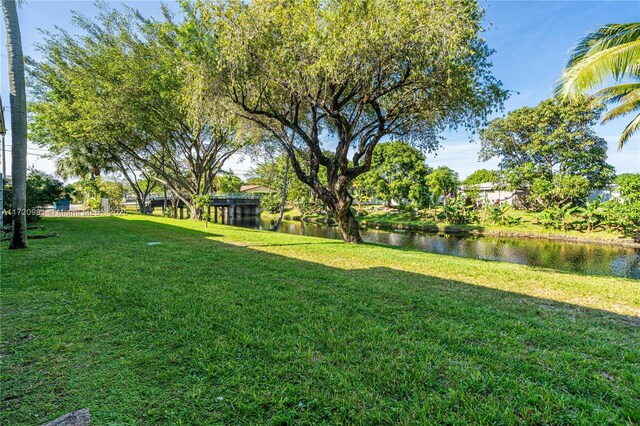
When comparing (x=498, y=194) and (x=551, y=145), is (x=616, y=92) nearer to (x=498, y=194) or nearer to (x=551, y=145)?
(x=551, y=145)

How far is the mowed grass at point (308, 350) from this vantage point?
1918 millimetres

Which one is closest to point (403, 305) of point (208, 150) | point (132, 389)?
point (132, 389)

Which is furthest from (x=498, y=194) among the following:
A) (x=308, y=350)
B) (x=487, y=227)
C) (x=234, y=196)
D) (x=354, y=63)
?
(x=308, y=350)

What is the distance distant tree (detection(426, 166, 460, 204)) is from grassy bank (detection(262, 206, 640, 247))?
240cm

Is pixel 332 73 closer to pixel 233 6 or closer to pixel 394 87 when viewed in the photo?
pixel 394 87

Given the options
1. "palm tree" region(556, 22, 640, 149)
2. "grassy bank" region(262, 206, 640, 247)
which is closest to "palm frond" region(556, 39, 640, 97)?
"palm tree" region(556, 22, 640, 149)

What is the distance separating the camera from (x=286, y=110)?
1216 cm

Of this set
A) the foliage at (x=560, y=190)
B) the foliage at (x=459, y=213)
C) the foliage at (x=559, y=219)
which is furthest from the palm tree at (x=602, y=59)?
the foliage at (x=560, y=190)

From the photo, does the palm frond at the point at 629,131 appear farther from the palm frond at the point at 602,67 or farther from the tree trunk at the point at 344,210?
the tree trunk at the point at 344,210

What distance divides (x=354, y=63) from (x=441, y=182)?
22819 millimetres

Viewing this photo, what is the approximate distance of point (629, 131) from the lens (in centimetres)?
1032

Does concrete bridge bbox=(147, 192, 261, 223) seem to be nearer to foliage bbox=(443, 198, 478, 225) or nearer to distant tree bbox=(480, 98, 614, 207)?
foliage bbox=(443, 198, 478, 225)

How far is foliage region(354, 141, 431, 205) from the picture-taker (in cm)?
3006

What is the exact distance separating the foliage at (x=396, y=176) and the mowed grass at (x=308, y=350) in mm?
25640
